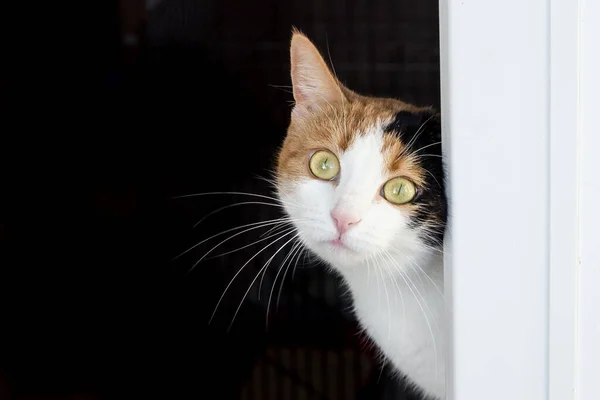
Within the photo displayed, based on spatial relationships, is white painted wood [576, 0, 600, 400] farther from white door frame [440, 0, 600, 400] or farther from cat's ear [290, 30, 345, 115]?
cat's ear [290, 30, 345, 115]

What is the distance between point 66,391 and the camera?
3.10 ft

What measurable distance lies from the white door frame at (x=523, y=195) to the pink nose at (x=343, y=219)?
0.11m

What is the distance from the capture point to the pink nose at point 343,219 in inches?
23.4

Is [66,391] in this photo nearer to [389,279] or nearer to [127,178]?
[127,178]

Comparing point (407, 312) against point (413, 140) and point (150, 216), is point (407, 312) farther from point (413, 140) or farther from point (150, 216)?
point (150, 216)

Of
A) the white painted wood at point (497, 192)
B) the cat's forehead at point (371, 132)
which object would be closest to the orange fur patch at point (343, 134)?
the cat's forehead at point (371, 132)

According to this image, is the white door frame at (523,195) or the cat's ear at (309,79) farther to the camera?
the cat's ear at (309,79)

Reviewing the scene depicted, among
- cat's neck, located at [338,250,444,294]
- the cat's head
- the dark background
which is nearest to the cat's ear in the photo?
the cat's head

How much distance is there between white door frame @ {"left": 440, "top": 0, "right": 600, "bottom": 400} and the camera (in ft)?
1.61

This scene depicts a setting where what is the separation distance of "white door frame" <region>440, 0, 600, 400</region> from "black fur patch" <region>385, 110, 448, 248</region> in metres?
0.05

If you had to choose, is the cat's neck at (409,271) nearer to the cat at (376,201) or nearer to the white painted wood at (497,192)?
the cat at (376,201)

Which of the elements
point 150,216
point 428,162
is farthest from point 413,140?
point 150,216

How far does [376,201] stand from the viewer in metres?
0.61

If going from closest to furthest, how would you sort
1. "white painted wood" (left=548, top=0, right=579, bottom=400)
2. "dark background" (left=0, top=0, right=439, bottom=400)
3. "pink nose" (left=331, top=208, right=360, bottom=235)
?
"white painted wood" (left=548, top=0, right=579, bottom=400), "pink nose" (left=331, top=208, right=360, bottom=235), "dark background" (left=0, top=0, right=439, bottom=400)
